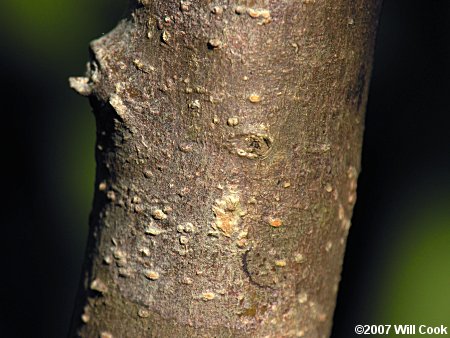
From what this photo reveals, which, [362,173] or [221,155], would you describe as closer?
[221,155]

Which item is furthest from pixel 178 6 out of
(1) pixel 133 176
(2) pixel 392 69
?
(2) pixel 392 69

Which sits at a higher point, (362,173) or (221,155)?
(362,173)

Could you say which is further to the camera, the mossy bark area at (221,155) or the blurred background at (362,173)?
the blurred background at (362,173)

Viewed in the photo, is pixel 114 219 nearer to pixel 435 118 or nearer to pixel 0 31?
pixel 435 118

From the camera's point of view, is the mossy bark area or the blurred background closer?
the mossy bark area

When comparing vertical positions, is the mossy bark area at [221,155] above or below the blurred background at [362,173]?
below
